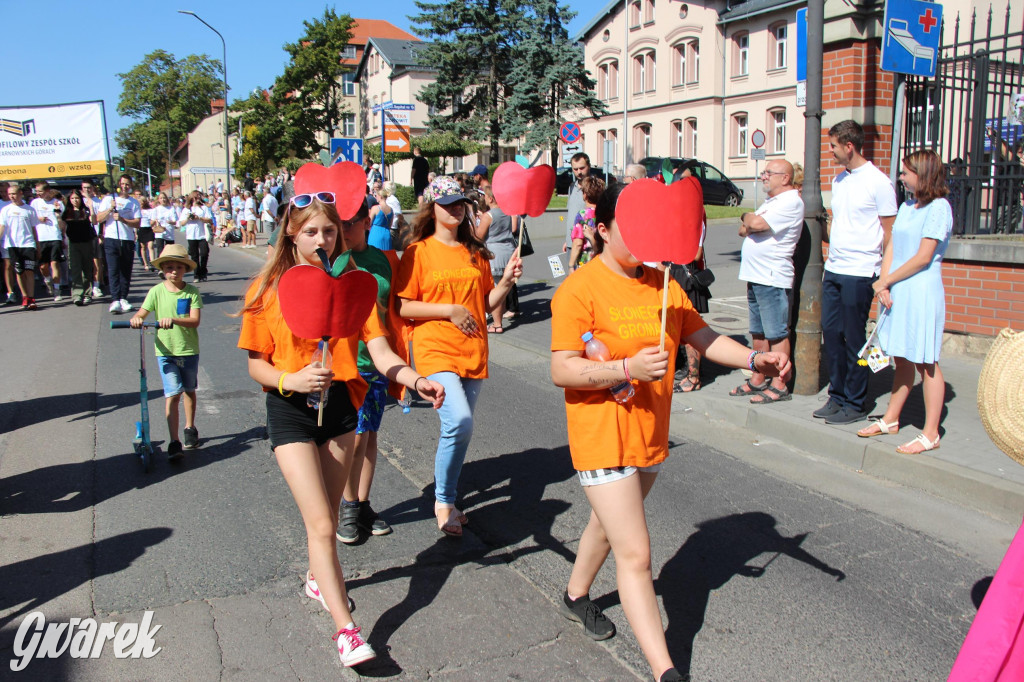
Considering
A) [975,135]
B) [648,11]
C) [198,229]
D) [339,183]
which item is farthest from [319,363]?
[648,11]

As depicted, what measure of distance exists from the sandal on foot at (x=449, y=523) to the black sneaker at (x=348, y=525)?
1.45ft

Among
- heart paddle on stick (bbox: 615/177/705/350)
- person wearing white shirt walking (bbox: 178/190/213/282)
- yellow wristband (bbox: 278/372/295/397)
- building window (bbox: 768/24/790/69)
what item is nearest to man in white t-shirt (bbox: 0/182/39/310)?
person wearing white shirt walking (bbox: 178/190/213/282)

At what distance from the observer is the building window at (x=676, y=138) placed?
1704 inches

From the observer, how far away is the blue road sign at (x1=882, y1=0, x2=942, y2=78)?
755 cm

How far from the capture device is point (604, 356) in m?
2.97

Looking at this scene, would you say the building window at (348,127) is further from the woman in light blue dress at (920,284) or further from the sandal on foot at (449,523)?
the sandal on foot at (449,523)

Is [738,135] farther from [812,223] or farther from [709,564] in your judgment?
[709,564]

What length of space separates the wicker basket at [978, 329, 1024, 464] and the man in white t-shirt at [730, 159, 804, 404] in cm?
443

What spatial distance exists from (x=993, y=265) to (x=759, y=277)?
2926mm

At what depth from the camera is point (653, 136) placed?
4491 centimetres

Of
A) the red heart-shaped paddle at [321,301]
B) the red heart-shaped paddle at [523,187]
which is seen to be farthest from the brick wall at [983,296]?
the red heart-shaped paddle at [321,301]

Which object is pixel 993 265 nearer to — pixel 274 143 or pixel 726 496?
pixel 726 496

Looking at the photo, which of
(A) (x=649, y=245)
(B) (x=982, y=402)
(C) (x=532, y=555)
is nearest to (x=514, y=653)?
(C) (x=532, y=555)

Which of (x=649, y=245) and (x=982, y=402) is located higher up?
(x=649, y=245)
